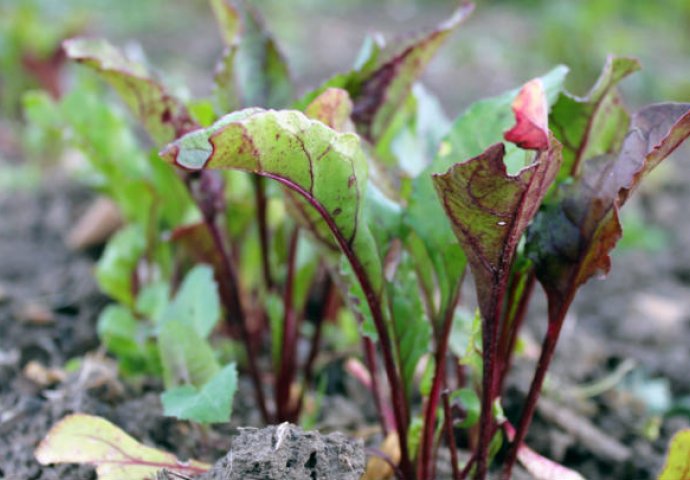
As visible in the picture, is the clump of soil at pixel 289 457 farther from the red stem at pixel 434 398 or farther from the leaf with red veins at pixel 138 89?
the leaf with red veins at pixel 138 89

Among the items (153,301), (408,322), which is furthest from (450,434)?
(153,301)

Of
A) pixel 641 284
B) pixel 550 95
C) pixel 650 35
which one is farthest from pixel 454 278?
pixel 650 35

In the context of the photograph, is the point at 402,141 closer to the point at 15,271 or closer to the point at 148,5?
the point at 15,271

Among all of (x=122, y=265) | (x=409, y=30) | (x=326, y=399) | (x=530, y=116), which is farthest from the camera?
(x=409, y=30)

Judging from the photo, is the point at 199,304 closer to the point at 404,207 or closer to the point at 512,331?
the point at 404,207

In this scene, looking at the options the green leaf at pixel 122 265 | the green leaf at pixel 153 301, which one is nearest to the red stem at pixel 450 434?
the green leaf at pixel 153 301
